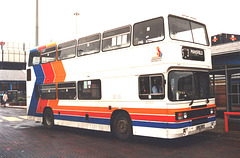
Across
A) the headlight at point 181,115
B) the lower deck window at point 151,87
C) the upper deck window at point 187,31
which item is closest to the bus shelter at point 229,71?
the upper deck window at point 187,31

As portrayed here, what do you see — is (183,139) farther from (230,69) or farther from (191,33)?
(230,69)

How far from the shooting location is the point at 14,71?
66.1m

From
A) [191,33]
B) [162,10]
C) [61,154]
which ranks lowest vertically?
[61,154]

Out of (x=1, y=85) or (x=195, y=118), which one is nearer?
(x=195, y=118)

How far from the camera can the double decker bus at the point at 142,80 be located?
8.60m

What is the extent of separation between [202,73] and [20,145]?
22.0 feet

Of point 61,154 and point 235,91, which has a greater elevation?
point 235,91

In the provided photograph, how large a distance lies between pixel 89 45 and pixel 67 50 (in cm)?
151

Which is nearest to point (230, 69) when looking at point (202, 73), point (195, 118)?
point (202, 73)

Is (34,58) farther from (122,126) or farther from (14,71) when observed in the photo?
(14,71)

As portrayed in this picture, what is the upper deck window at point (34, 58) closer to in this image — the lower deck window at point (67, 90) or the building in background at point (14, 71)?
the lower deck window at point (67, 90)

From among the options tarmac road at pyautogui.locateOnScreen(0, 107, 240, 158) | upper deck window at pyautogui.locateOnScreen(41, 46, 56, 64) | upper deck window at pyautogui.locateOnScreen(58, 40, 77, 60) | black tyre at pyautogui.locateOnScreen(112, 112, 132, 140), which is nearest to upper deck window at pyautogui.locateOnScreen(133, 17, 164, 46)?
black tyre at pyautogui.locateOnScreen(112, 112, 132, 140)

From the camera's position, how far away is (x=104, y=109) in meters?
10.7

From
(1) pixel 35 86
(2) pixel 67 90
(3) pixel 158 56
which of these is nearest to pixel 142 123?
(3) pixel 158 56
